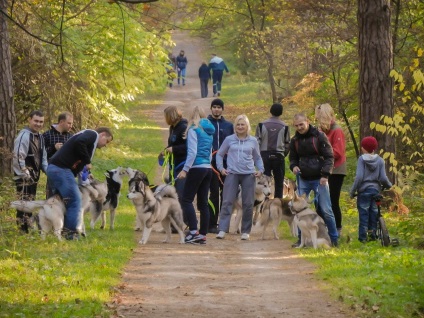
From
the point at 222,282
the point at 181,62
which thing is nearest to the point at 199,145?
the point at 222,282

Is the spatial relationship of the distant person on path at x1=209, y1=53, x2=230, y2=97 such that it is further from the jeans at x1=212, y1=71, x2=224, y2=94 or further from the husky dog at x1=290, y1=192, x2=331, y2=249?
the husky dog at x1=290, y1=192, x2=331, y2=249

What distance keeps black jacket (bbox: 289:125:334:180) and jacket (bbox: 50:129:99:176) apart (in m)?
3.13

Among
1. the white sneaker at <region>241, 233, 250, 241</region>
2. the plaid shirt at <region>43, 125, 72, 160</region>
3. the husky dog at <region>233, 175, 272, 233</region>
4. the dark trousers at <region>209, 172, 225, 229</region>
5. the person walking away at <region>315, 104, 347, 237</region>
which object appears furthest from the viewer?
the dark trousers at <region>209, 172, 225, 229</region>

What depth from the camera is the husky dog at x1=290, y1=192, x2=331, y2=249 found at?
46.9 feet

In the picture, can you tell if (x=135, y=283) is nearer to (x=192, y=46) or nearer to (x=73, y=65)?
(x=73, y=65)

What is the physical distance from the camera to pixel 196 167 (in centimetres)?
1508

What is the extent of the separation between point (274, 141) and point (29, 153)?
15.6 feet

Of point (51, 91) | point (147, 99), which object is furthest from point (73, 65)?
point (147, 99)

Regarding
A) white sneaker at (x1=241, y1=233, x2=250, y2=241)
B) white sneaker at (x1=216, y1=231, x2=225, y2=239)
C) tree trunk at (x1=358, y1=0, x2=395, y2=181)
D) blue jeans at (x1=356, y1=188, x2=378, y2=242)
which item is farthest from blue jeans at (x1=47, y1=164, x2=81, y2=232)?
tree trunk at (x1=358, y1=0, x2=395, y2=181)

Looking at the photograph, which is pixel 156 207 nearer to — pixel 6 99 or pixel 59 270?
pixel 59 270

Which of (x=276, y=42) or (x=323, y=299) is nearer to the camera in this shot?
(x=323, y=299)

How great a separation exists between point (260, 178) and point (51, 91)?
28.7 ft

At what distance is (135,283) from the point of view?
1145 centimetres

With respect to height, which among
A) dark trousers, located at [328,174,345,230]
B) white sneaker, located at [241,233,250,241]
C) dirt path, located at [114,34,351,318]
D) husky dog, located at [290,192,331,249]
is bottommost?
dirt path, located at [114,34,351,318]
